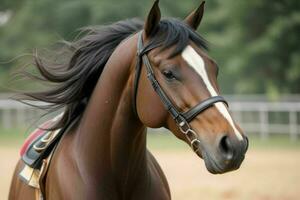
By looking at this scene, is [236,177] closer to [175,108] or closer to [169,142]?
[169,142]

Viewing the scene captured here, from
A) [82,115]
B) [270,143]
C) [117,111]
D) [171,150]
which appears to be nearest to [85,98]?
[82,115]

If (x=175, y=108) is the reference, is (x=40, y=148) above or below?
below

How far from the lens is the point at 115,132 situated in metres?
3.46

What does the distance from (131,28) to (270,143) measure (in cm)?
1312

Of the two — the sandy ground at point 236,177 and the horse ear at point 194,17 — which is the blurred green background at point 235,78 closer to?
the sandy ground at point 236,177

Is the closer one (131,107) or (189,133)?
(189,133)

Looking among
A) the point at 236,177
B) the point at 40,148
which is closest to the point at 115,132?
the point at 40,148

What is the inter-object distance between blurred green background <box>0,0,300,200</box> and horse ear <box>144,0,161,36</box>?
1.22m

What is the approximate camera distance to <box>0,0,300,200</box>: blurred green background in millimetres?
10289

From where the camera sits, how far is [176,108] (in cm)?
308

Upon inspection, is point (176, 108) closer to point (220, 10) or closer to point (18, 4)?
point (220, 10)

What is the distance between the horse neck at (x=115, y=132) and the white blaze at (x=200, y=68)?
1.43ft

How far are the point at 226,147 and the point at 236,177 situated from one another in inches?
318

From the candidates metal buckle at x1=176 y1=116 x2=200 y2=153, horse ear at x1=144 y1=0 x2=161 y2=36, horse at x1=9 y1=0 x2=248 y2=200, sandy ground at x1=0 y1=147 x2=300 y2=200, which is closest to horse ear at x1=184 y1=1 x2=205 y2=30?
horse at x1=9 y1=0 x2=248 y2=200
